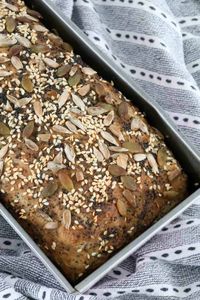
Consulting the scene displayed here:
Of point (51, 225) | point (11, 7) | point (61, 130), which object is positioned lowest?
A: point (51, 225)

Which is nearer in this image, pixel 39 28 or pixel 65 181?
pixel 65 181

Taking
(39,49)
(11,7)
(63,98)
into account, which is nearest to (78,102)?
(63,98)

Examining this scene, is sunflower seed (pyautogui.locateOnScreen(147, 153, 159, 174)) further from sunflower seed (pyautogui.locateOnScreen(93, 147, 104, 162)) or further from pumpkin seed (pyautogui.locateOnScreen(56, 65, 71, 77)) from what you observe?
pumpkin seed (pyautogui.locateOnScreen(56, 65, 71, 77))

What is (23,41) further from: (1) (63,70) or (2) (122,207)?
(2) (122,207)

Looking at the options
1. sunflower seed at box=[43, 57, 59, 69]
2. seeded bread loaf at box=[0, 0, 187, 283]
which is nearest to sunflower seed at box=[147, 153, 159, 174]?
seeded bread loaf at box=[0, 0, 187, 283]

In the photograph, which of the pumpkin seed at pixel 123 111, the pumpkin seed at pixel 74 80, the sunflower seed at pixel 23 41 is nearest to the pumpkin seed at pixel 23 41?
the sunflower seed at pixel 23 41

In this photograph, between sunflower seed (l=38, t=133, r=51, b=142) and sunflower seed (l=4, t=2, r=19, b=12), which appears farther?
sunflower seed (l=4, t=2, r=19, b=12)

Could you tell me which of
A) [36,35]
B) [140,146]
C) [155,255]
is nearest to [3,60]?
[36,35]
